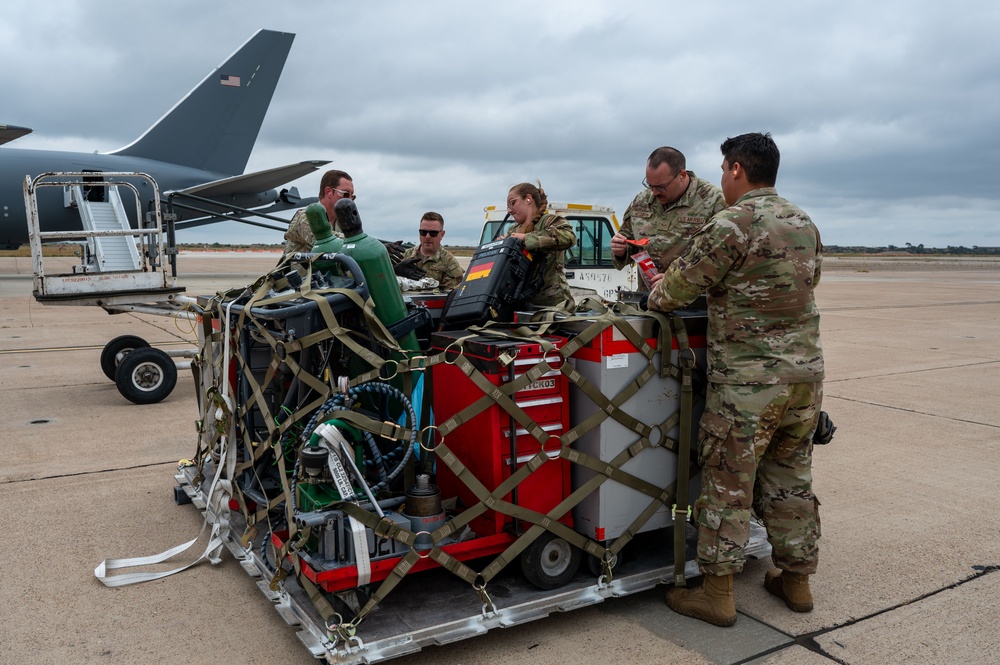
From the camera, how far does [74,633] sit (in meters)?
3.04

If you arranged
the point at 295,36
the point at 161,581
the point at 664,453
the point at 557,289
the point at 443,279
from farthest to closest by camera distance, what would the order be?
1. the point at 295,36
2. the point at 443,279
3. the point at 557,289
4. the point at 161,581
5. the point at 664,453

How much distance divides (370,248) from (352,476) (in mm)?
1034

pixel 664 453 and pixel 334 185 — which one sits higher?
pixel 334 185

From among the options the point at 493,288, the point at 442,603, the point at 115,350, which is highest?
the point at 493,288

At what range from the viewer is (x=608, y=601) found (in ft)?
10.9

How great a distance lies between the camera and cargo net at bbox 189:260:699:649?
112 inches

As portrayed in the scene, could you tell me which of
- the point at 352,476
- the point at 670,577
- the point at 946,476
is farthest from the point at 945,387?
the point at 352,476

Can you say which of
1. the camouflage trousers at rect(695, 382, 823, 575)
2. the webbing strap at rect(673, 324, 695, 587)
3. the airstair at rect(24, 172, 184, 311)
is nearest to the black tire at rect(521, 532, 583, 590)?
the webbing strap at rect(673, 324, 695, 587)

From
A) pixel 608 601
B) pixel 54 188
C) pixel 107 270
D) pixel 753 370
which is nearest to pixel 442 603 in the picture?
pixel 608 601

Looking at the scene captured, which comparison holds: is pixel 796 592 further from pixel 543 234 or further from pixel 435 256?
pixel 435 256

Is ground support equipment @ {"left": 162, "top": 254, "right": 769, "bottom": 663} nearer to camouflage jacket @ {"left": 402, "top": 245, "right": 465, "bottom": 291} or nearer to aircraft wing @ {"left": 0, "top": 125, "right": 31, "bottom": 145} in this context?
camouflage jacket @ {"left": 402, "top": 245, "right": 465, "bottom": 291}

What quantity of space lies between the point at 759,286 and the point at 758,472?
0.88m

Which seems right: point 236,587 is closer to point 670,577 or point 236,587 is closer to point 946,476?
point 670,577

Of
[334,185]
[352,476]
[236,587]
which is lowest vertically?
[236,587]
